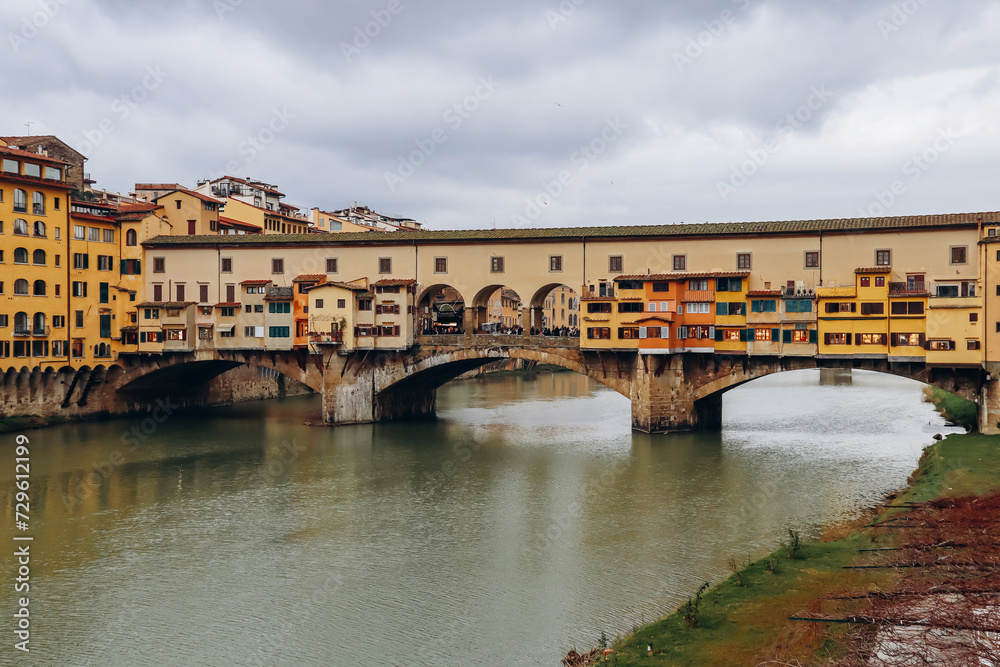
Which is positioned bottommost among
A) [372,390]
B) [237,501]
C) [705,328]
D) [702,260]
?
[237,501]

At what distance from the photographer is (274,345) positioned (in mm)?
51625

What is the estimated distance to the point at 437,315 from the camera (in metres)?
61.2

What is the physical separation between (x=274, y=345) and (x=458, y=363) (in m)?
11.0

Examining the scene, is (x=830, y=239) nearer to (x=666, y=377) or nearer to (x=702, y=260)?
(x=702, y=260)

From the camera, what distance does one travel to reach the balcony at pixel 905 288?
41.0 meters

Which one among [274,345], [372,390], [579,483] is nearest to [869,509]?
[579,483]

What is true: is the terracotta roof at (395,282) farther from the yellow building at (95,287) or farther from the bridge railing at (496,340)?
the yellow building at (95,287)

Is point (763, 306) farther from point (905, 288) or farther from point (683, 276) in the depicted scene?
point (905, 288)

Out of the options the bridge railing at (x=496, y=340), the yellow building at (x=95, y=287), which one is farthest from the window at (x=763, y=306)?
the yellow building at (x=95, y=287)

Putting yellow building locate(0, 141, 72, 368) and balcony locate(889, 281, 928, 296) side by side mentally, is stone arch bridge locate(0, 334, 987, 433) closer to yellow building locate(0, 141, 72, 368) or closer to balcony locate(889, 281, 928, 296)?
yellow building locate(0, 141, 72, 368)

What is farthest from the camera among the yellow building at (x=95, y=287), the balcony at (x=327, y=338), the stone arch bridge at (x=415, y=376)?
the yellow building at (x=95, y=287)

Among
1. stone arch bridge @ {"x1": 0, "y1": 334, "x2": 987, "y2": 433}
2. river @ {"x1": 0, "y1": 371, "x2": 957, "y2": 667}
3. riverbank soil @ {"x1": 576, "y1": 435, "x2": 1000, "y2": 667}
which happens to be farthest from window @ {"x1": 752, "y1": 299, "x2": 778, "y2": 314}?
riverbank soil @ {"x1": 576, "y1": 435, "x2": 1000, "y2": 667}

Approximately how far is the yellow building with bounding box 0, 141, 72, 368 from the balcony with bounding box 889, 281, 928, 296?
45.4 meters

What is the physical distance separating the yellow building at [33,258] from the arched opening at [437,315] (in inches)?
826
